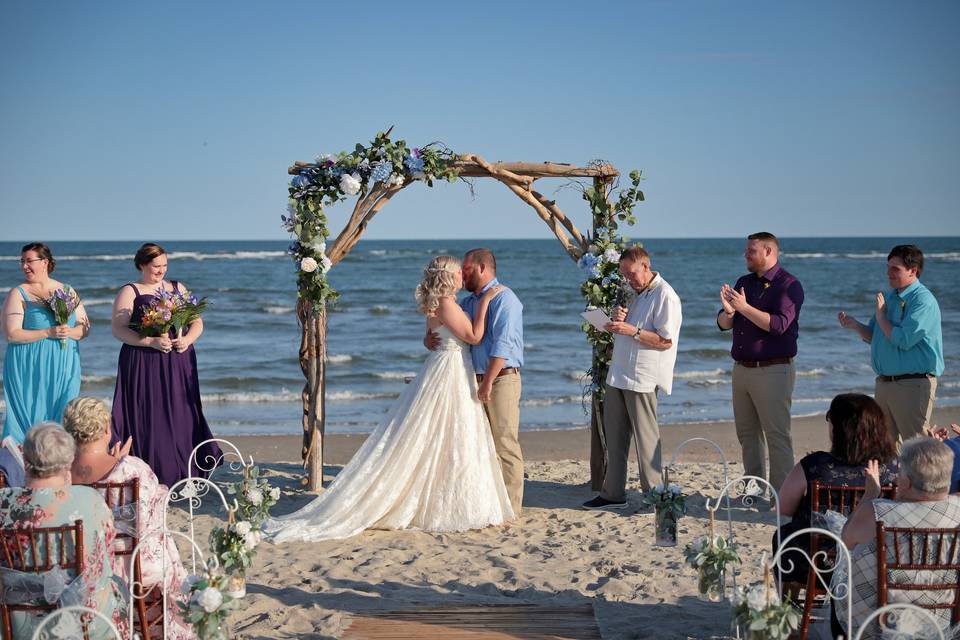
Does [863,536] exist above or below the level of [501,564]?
above

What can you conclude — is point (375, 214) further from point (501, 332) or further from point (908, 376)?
point (908, 376)

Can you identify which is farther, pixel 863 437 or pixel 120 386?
pixel 120 386

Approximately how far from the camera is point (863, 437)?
11.9 ft

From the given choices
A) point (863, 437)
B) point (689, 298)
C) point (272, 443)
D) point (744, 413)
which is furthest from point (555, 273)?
point (863, 437)

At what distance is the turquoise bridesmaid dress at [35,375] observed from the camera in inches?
244

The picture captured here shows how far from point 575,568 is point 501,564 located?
0.41 meters

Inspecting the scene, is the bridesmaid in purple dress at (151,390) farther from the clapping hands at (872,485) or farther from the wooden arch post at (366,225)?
the clapping hands at (872,485)

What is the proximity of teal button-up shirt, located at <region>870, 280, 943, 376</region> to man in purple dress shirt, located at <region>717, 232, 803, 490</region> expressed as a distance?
22.1 inches

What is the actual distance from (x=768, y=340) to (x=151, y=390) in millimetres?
4139

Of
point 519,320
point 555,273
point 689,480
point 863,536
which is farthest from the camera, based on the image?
point 555,273

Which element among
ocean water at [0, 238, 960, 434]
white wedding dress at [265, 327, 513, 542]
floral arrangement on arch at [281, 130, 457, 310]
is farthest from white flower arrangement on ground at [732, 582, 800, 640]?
ocean water at [0, 238, 960, 434]

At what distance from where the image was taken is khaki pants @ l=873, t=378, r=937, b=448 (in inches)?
226

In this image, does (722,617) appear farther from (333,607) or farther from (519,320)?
(519,320)

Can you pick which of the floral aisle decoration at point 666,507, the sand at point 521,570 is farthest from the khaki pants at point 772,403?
the floral aisle decoration at point 666,507
